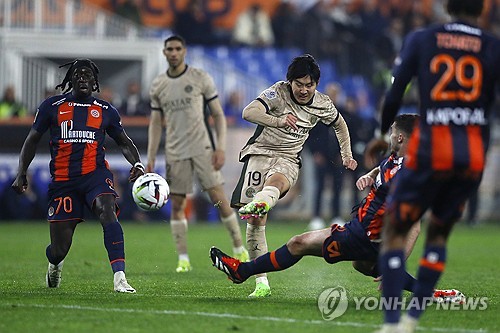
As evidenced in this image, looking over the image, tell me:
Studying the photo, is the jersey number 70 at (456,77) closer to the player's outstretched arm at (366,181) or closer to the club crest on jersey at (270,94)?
the player's outstretched arm at (366,181)

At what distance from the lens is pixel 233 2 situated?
2827cm

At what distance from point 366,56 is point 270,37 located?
2.59 metres

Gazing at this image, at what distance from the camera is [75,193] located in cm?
932

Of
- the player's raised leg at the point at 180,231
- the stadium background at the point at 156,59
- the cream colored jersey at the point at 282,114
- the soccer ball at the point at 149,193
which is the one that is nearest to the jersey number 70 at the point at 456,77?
the cream colored jersey at the point at 282,114

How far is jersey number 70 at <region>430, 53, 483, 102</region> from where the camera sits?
630cm

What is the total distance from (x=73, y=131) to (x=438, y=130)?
4.09m

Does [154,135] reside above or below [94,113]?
below

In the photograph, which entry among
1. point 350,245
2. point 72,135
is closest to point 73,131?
point 72,135

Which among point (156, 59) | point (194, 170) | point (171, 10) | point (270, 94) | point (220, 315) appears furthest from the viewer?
point (171, 10)

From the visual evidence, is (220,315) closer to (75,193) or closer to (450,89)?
(450,89)

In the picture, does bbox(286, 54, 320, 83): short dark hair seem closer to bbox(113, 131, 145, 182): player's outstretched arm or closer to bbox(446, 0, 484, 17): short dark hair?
bbox(113, 131, 145, 182): player's outstretched arm

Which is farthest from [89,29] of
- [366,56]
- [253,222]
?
[253,222]

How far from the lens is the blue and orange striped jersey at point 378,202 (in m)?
7.94

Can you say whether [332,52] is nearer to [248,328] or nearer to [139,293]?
[139,293]
